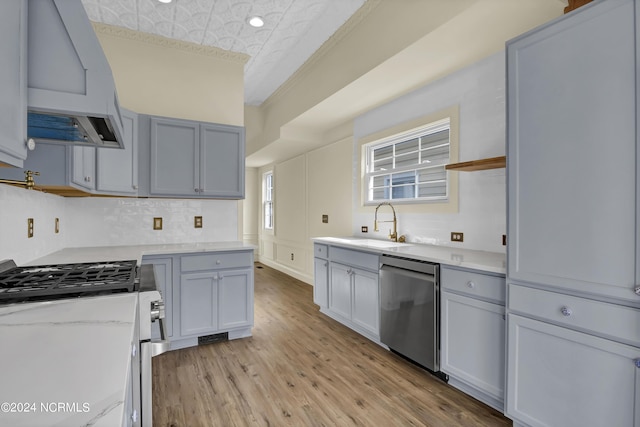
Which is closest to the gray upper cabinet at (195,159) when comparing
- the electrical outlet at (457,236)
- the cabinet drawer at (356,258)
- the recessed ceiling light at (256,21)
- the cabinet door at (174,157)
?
the cabinet door at (174,157)

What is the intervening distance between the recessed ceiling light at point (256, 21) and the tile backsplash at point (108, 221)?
5.90 ft

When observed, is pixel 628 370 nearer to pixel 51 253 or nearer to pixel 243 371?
pixel 243 371

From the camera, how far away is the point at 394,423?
1893mm

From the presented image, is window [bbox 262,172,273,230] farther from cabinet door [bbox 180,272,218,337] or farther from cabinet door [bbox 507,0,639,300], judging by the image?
cabinet door [bbox 507,0,639,300]

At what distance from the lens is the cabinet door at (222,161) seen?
10.7 ft

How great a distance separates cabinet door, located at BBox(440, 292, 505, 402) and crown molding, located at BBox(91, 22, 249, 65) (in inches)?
127

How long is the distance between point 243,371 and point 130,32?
330 centimetres

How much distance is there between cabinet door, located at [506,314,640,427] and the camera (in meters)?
1.36

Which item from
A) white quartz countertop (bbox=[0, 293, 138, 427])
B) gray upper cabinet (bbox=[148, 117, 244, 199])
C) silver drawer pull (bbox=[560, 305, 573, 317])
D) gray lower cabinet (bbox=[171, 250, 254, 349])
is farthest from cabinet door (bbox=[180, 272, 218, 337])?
silver drawer pull (bbox=[560, 305, 573, 317])

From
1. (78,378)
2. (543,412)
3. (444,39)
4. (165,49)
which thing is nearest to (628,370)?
(543,412)

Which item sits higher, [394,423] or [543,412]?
[543,412]

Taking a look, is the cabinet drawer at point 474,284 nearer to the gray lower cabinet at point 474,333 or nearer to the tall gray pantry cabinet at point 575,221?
the gray lower cabinet at point 474,333

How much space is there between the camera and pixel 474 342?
81.0 inches

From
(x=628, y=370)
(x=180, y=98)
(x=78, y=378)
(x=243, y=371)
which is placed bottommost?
(x=243, y=371)
